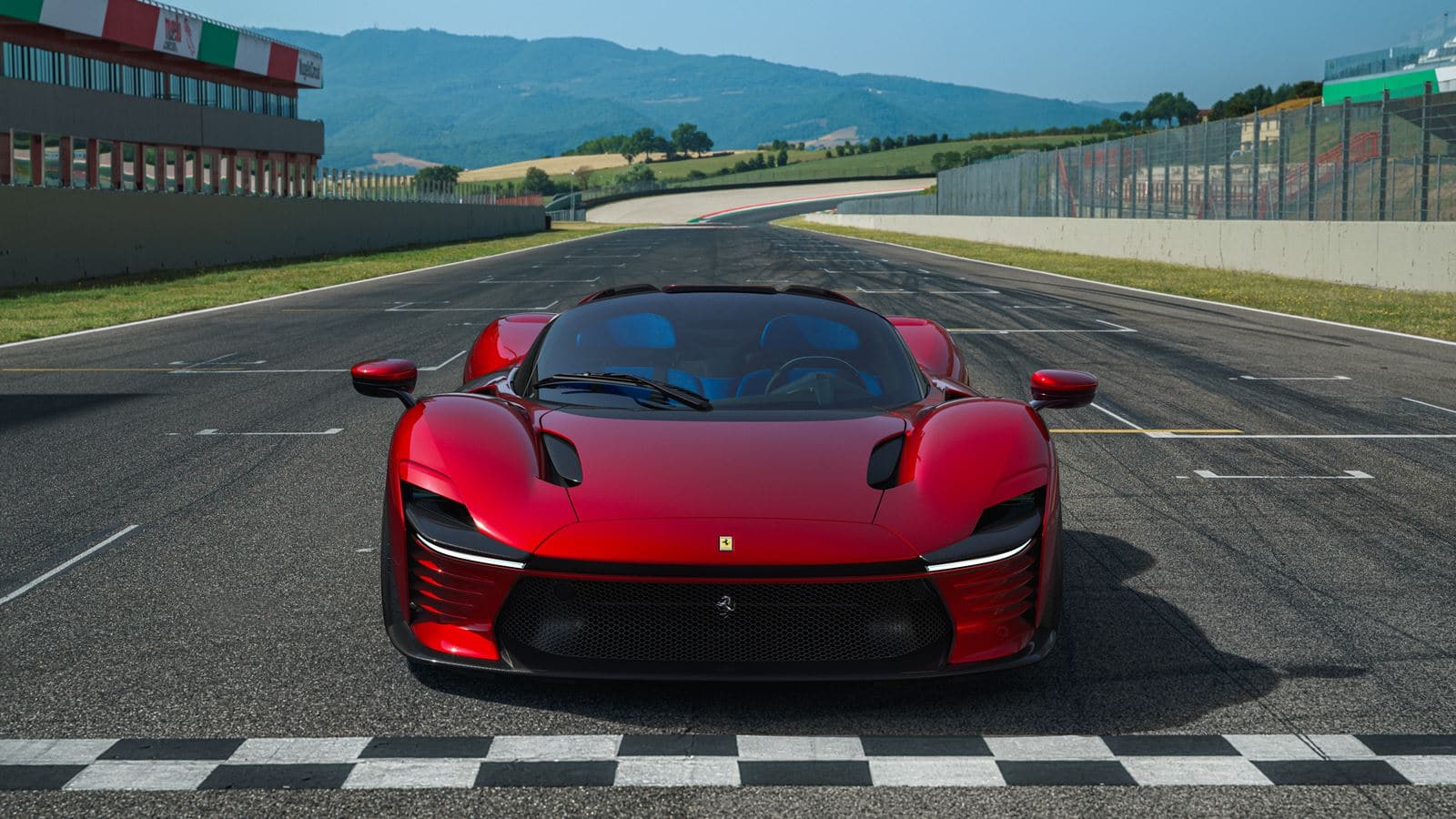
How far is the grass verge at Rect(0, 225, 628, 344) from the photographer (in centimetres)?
1906

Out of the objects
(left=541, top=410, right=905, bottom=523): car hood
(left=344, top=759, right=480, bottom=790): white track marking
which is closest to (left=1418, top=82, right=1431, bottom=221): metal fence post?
(left=541, top=410, right=905, bottom=523): car hood

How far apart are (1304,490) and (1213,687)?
12.4 ft

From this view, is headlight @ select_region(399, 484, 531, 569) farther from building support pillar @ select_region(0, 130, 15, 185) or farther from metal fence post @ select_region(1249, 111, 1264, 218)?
metal fence post @ select_region(1249, 111, 1264, 218)

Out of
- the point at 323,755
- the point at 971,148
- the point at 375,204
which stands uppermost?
the point at 971,148

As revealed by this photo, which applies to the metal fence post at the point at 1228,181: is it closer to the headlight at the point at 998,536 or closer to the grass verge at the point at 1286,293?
the grass verge at the point at 1286,293

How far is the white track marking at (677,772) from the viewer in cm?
372

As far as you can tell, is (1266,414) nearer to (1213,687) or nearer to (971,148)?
(1213,687)

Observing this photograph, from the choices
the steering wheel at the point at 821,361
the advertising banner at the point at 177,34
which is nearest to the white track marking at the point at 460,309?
the steering wheel at the point at 821,361

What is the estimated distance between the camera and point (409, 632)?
14.4 feet

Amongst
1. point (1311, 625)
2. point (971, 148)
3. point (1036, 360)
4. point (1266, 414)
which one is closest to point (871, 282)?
point (1036, 360)

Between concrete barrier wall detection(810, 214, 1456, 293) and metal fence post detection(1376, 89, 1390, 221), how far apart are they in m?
0.39

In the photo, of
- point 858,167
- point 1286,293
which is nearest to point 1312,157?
point 1286,293

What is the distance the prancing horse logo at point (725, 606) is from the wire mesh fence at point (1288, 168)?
72.5ft

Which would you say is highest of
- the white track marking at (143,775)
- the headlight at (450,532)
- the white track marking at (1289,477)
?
the headlight at (450,532)
